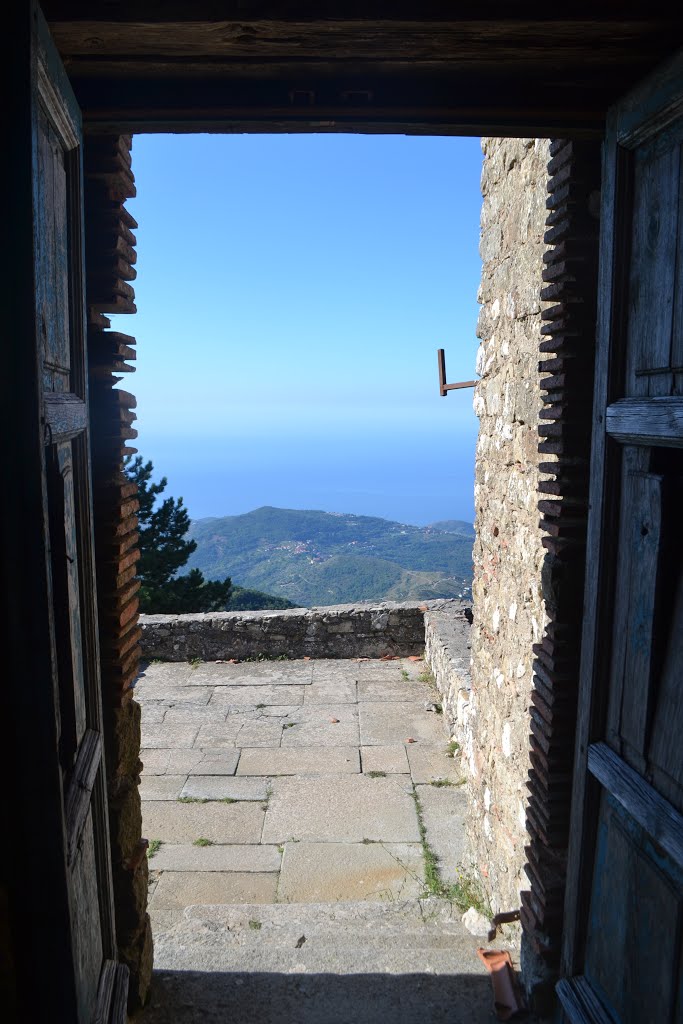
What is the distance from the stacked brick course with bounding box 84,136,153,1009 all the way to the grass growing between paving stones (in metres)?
2.05

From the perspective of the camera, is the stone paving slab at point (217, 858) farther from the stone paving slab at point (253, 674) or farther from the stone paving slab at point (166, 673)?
the stone paving slab at point (166, 673)

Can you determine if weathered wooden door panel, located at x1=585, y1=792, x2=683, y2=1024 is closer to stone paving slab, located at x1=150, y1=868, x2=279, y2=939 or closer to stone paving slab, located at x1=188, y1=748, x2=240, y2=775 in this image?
stone paving slab, located at x1=150, y1=868, x2=279, y2=939

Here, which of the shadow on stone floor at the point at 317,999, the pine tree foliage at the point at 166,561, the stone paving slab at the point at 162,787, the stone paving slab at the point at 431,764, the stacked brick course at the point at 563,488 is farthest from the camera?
the pine tree foliage at the point at 166,561

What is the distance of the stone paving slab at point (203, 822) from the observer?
5215 millimetres

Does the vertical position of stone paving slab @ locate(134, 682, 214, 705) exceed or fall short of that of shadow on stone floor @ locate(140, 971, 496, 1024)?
it falls short

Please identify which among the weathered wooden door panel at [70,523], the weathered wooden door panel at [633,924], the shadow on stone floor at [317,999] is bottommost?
the shadow on stone floor at [317,999]

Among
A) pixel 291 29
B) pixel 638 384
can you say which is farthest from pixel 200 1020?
pixel 291 29

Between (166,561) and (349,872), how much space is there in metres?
12.3

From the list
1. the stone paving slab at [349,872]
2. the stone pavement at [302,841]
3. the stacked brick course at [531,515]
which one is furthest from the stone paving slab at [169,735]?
the stacked brick course at [531,515]

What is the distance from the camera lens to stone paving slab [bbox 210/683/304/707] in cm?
769

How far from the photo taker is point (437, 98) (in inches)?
88.0

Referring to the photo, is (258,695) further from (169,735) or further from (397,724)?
(397,724)

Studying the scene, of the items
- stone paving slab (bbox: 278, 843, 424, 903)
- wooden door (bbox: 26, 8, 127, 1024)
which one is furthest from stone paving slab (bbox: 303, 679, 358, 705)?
wooden door (bbox: 26, 8, 127, 1024)

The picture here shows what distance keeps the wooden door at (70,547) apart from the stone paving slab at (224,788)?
3.28 metres
